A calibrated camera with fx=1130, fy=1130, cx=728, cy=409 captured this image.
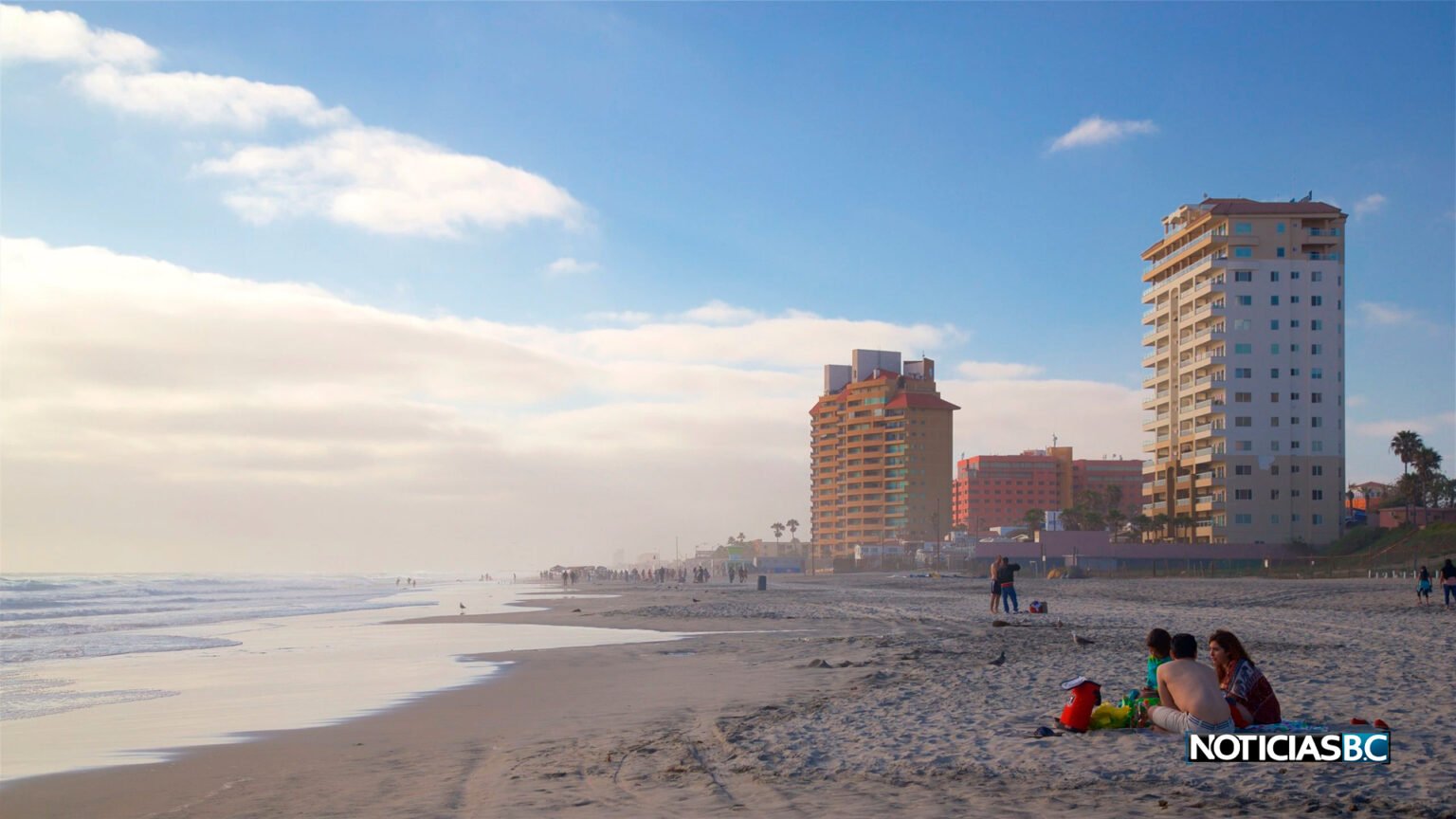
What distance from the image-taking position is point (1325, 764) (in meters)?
8.55

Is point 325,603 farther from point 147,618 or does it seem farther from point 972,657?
point 972,657

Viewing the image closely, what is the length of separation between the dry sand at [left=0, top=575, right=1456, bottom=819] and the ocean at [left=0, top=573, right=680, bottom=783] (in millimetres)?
1261

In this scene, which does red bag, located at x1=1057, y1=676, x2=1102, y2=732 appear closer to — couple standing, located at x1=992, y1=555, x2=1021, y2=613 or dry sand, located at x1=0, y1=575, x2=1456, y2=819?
dry sand, located at x1=0, y1=575, x2=1456, y2=819

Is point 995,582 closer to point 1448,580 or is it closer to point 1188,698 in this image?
point 1448,580

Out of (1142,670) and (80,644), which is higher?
(1142,670)

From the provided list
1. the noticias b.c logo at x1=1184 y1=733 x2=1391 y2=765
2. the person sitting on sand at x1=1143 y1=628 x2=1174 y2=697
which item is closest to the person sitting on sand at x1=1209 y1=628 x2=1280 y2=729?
the noticias b.c logo at x1=1184 y1=733 x2=1391 y2=765

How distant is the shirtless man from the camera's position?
9336 millimetres

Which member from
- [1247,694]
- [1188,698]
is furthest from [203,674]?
[1247,694]

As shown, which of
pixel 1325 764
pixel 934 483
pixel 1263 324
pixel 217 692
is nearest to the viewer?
pixel 1325 764

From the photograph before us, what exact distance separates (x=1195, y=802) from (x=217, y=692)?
15.3 metres

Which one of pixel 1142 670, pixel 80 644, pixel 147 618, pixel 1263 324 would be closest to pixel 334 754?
pixel 1142 670

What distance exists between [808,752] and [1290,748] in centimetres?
398

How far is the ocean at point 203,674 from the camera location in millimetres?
13562

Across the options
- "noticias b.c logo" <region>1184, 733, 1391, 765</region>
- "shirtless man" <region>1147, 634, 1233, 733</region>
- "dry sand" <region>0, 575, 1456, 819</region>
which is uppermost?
"shirtless man" <region>1147, 634, 1233, 733</region>
